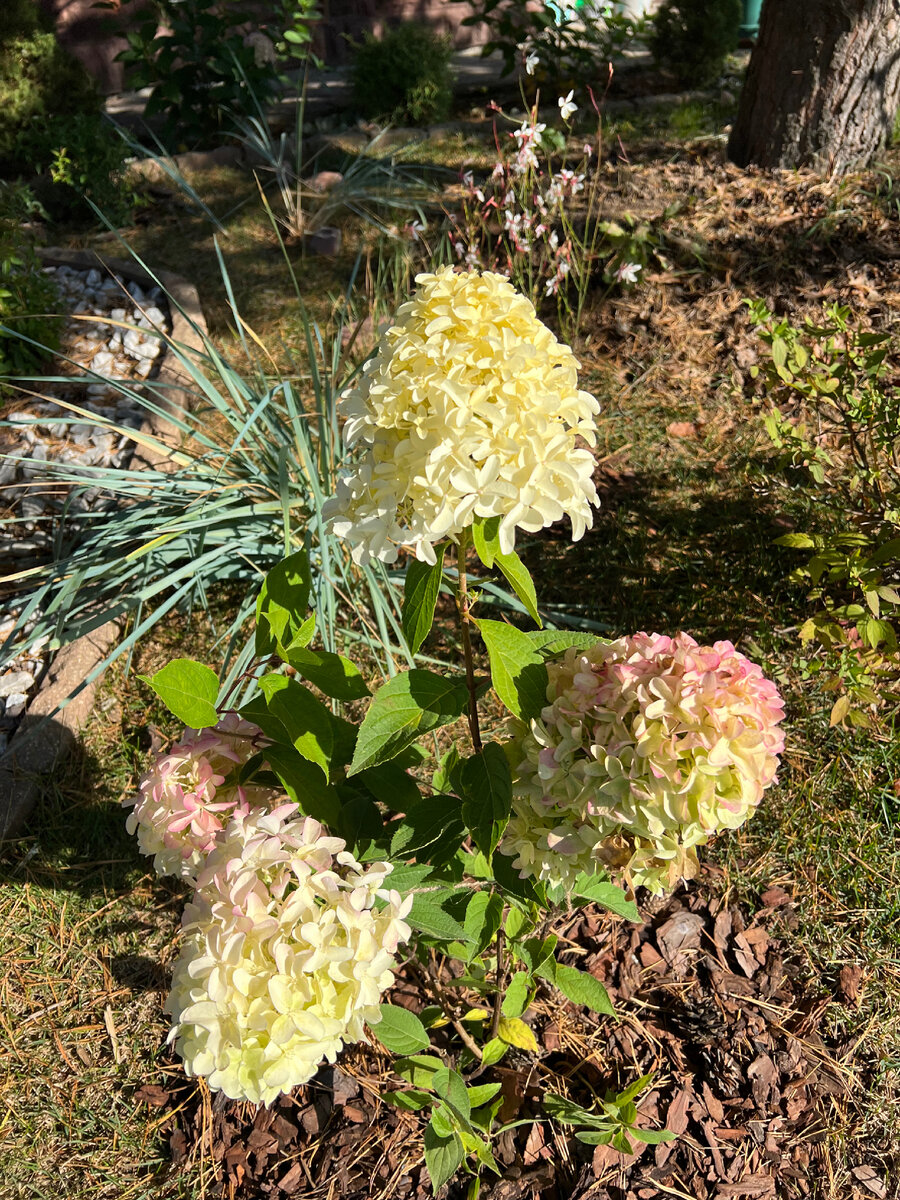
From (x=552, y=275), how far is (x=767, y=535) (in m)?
1.71

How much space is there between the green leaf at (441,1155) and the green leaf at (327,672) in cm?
71

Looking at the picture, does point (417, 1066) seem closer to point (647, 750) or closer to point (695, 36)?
point (647, 750)

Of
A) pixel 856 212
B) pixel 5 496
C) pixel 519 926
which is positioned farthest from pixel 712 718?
pixel 856 212

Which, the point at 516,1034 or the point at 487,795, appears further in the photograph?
the point at 516,1034

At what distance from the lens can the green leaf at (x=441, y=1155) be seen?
131cm

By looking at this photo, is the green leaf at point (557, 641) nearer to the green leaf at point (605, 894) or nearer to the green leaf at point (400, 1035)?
the green leaf at point (605, 894)

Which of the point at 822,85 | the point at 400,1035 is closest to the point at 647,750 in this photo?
the point at 400,1035

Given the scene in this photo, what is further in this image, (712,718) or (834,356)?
(834,356)

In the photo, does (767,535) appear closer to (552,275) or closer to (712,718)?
(552,275)

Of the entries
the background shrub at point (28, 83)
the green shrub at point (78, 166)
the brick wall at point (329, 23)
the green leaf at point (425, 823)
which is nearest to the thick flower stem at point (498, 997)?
the green leaf at point (425, 823)

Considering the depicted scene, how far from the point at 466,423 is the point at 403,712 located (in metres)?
0.40

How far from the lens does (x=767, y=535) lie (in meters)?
2.79

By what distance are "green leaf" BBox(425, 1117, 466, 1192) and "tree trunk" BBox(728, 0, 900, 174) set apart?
4168 mm

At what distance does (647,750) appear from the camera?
1025 mm
